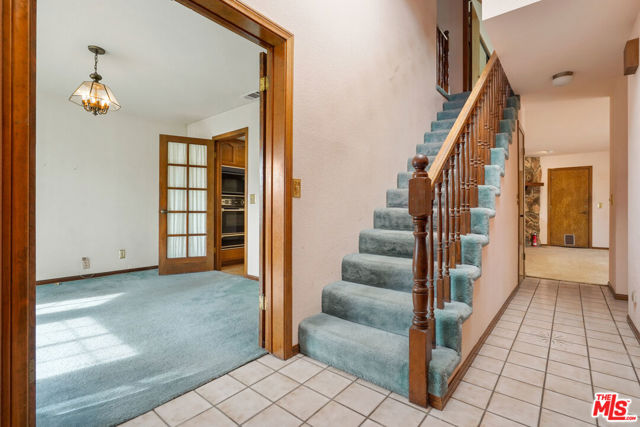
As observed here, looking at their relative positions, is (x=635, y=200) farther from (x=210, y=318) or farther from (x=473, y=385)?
(x=210, y=318)

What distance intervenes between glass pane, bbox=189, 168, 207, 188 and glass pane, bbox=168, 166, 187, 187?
0.09 m

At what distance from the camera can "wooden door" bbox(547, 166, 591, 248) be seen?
7.78 meters

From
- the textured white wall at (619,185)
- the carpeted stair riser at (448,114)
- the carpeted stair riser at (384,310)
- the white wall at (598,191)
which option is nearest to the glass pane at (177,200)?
the carpeted stair riser at (384,310)

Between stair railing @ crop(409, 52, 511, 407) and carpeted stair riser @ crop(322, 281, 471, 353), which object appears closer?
stair railing @ crop(409, 52, 511, 407)

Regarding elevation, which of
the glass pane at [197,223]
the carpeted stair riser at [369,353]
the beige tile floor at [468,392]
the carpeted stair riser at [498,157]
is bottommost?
the beige tile floor at [468,392]

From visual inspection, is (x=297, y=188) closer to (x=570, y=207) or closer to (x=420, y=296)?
(x=420, y=296)

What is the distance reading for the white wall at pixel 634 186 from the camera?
7.42 ft

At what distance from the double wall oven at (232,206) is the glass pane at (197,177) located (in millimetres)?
375

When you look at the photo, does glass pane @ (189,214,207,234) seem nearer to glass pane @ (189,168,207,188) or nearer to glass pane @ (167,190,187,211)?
glass pane @ (167,190,187,211)

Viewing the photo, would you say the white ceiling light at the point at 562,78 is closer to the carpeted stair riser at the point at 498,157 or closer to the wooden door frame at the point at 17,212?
the carpeted stair riser at the point at 498,157

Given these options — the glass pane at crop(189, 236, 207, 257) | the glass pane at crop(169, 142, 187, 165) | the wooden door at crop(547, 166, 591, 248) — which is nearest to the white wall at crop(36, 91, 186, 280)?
the glass pane at crop(169, 142, 187, 165)

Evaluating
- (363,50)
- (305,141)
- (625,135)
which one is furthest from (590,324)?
(363,50)

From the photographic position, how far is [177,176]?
4.84 m

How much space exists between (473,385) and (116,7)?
3607mm
